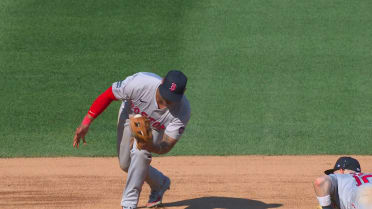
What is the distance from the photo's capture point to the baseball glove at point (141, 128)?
18.1ft

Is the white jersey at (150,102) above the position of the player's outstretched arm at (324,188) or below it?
above

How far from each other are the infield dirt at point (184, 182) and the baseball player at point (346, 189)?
1.23m

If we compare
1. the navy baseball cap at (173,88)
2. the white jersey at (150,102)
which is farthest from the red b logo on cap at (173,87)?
the white jersey at (150,102)

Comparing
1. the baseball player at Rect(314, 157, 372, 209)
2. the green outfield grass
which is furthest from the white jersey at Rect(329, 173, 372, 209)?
the green outfield grass

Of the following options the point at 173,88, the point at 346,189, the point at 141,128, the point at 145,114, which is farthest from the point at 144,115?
the point at 346,189

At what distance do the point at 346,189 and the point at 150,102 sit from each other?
1920mm

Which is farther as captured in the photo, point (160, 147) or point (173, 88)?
point (160, 147)

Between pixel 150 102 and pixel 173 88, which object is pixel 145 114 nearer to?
pixel 150 102

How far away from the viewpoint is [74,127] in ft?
30.6

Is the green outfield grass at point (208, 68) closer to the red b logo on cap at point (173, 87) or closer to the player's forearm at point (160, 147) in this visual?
the player's forearm at point (160, 147)

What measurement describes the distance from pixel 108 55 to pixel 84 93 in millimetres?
1470

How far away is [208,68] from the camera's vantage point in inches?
433

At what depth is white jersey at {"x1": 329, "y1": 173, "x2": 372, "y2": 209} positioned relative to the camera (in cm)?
513

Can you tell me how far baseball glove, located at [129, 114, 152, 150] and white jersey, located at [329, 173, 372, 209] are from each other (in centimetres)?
162
